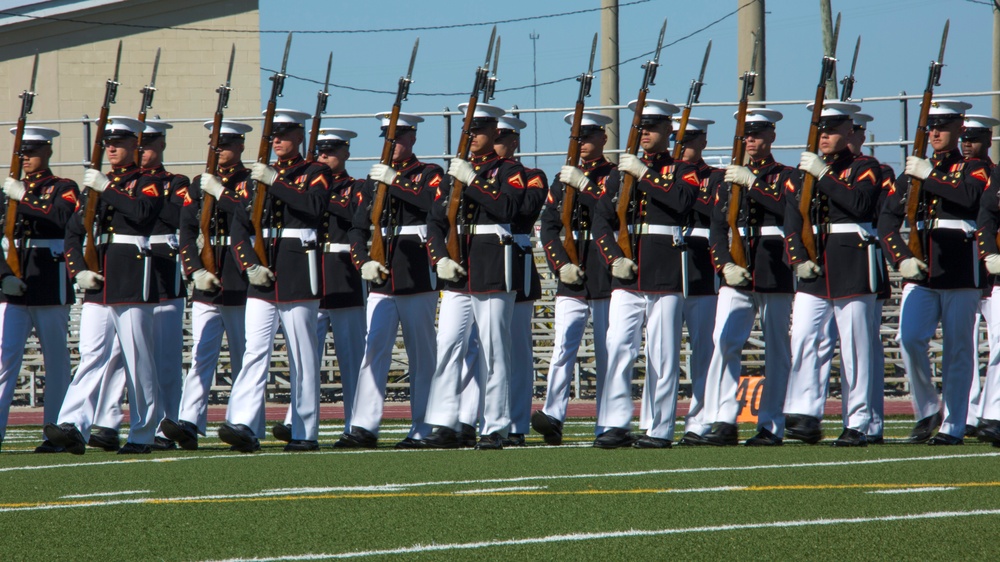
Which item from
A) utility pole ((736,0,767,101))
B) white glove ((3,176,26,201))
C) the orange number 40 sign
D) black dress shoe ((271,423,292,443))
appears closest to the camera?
white glove ((3,176,26,201))

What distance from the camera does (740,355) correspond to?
9.31 m

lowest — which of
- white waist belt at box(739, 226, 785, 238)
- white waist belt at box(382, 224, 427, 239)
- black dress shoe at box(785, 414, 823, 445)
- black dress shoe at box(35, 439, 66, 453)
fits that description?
black dress shoe at box(35, 439, 66, 453)

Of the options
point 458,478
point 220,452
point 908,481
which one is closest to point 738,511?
point 908,481

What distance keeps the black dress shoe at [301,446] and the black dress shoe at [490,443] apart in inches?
41.0

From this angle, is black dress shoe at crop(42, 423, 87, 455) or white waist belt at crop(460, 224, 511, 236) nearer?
black dress shoe at crop(42, 423, 87, 455)

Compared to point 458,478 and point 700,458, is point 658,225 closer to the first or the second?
point 700,458

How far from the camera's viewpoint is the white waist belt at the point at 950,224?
9.14 meters

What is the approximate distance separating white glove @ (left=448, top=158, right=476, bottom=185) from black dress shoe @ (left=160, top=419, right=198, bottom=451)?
236 cm

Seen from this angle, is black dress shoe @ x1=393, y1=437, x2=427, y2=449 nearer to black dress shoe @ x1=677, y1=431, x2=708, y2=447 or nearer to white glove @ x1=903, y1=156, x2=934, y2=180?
black dress shoe @ x1=677, y1=431, x2=708, y2=447

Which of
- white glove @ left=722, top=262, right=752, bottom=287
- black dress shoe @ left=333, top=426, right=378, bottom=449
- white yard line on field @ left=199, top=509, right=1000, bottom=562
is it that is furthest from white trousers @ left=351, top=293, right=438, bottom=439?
white yard line on field @ left=199, top=509, right=1000, bottom=562

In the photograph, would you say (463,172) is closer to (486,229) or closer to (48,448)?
(486,229)

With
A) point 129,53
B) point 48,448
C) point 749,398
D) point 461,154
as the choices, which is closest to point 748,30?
point 749,398

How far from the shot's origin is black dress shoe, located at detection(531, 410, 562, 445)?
378 inches

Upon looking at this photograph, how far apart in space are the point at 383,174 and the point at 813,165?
2714mm
